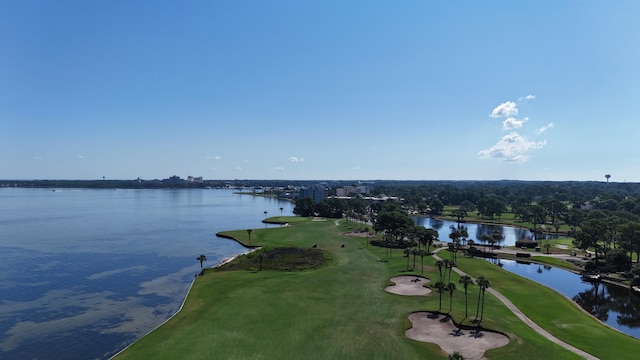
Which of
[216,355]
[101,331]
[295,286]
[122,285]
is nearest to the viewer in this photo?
[216,355]

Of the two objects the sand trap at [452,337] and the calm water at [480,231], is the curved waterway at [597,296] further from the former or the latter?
the calm water at [480,231]

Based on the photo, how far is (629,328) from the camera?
189ft

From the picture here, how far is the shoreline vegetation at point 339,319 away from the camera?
43312 mm

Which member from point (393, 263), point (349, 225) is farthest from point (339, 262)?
point (349, 225)

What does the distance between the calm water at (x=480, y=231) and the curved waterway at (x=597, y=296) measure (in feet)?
136

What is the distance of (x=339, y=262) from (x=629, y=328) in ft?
174

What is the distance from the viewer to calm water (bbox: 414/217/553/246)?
459 ft

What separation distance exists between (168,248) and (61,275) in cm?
3145

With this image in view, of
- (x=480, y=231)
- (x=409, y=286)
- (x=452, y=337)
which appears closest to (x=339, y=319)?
(x=452, y=337)

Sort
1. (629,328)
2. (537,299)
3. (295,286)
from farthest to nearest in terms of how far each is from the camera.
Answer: (295,286) → (537,299) → (629,328)

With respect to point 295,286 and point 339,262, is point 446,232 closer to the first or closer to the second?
point 339,262

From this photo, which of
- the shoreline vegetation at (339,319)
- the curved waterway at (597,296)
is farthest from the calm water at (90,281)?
the curved waterway at (597,296)

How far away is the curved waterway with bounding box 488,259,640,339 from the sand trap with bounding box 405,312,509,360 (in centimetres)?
2496

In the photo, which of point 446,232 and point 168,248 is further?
point 446,232
